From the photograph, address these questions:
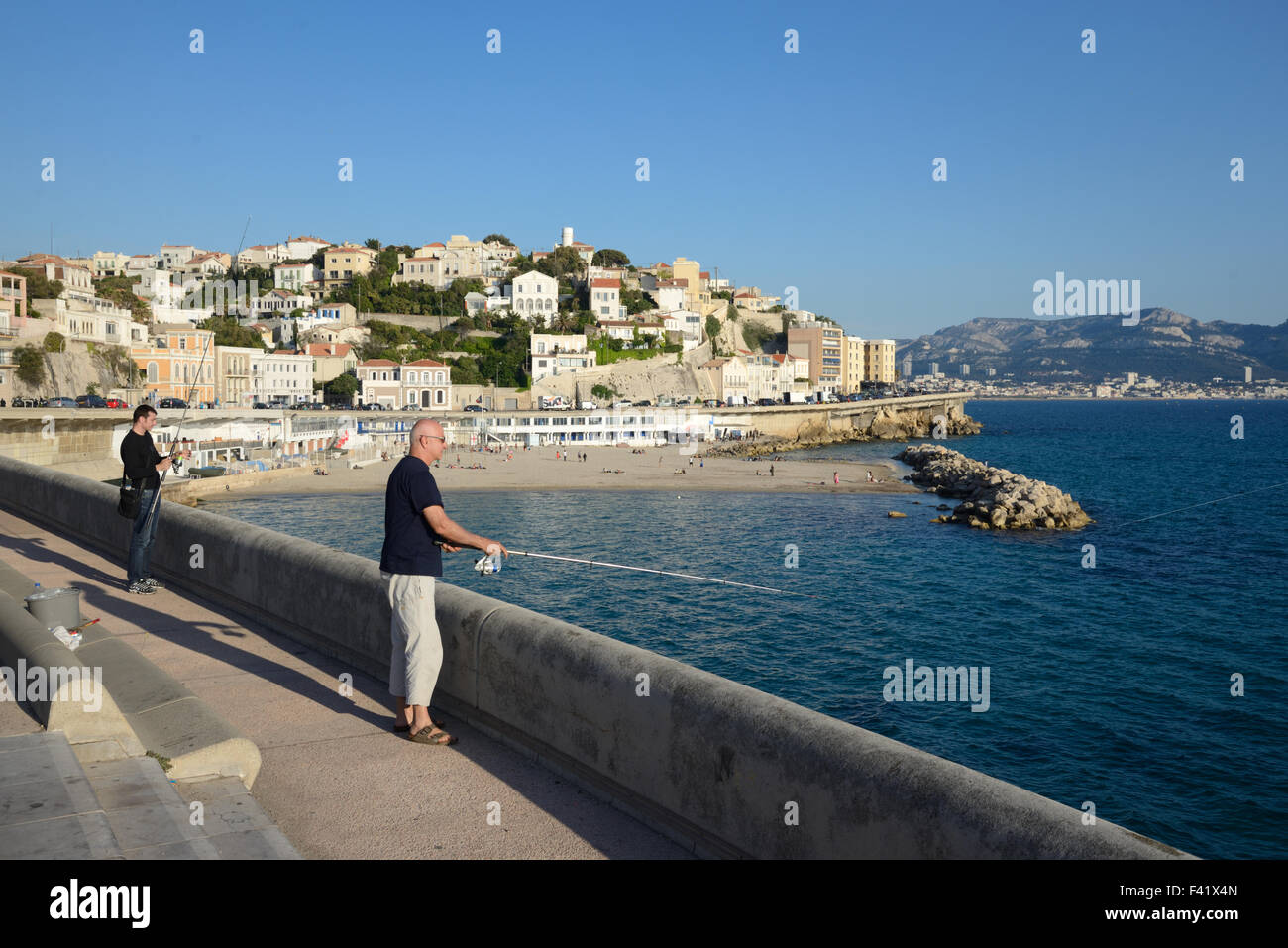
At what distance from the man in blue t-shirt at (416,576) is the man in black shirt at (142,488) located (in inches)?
181

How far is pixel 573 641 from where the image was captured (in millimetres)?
4711

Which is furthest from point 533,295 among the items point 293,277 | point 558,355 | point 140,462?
point 140,462

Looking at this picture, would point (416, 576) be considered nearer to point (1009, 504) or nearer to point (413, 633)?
point (413, 633)

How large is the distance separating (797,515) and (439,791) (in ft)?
145

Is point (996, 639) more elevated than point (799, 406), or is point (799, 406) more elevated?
point (799, 406)

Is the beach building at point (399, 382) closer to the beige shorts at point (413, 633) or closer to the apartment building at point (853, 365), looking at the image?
the apartment building at point (853, 365)

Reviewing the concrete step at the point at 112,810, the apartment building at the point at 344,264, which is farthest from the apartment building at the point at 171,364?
the concrete step at the point at 112,810

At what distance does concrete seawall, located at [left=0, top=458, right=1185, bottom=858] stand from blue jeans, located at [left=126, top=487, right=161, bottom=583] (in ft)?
9.53

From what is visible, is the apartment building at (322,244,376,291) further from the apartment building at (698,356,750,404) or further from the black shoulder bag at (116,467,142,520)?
the black shoulder bag at (116,467,142,520)

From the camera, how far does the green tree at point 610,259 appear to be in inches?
6550

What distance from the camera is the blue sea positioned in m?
15.8
